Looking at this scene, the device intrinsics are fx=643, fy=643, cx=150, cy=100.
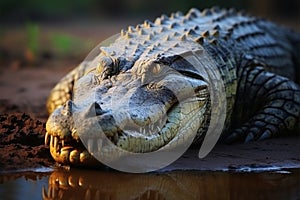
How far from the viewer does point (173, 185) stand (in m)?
3.62

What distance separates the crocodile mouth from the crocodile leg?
0.76m

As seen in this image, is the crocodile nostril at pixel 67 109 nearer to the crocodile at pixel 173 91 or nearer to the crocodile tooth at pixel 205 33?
the crocodile at pixel 173 91

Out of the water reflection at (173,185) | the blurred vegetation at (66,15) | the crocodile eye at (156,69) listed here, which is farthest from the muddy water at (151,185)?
the blurred vegetation at (66,15)

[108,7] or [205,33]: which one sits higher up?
[108,7]

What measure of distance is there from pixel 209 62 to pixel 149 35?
1.87ft

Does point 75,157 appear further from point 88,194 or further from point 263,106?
point 263,106

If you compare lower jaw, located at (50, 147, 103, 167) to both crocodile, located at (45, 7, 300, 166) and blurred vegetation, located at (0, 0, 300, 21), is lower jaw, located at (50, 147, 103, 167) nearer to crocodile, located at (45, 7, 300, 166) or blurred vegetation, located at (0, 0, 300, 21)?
crocodile, located at (45, 7, 300, 166)

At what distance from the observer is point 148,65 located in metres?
Answer: 4.27

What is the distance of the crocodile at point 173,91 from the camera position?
3656 mm

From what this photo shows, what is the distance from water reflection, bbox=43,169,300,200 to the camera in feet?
11.2

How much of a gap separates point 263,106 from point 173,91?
1.28 metres

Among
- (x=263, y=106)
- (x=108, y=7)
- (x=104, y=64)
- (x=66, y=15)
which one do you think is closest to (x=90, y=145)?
(x=104, y=64)

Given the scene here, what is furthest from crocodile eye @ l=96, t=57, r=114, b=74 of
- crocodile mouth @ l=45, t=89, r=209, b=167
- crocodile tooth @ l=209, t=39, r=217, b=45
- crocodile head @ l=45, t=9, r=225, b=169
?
crocodile tooth @ l=209, t=39, r=217, b=45

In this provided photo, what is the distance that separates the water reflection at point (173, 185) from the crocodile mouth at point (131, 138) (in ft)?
0.45
